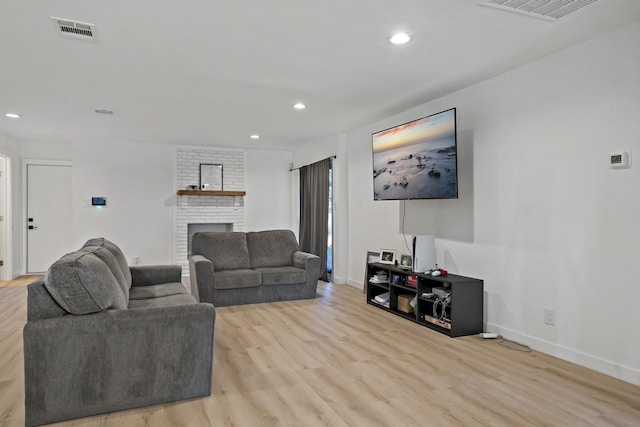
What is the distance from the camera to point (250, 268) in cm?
550

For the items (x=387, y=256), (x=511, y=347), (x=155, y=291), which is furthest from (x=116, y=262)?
(x=511, y=347)

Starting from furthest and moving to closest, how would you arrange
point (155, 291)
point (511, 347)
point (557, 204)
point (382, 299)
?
1. point (382, 299)
2. point (155, 291)
3. point (511, 347)
4. point (557, 204)

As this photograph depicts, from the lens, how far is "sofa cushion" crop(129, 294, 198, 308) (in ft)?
10.7

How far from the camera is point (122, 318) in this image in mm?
2377

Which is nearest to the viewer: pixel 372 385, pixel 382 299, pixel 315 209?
pixel 372 385

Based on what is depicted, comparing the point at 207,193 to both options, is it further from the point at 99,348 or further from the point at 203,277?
the point at 99,348

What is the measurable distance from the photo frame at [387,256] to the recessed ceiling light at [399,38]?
2.68m

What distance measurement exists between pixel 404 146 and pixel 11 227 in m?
6.46

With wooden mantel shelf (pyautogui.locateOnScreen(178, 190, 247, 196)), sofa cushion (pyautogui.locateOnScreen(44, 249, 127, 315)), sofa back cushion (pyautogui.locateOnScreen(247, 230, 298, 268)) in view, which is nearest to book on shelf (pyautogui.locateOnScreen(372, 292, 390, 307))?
sofa back cushion (pyautogui.locateOnScreen(247, 230, 298, 268))

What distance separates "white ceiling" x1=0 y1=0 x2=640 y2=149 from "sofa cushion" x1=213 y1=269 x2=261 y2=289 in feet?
6.47

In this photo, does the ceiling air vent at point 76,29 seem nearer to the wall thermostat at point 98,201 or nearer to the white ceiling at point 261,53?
the white ceiling at point 261,53

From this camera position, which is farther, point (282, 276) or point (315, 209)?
point (315, 209)

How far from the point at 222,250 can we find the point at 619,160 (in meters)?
4.25

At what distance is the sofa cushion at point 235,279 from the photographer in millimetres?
4945
